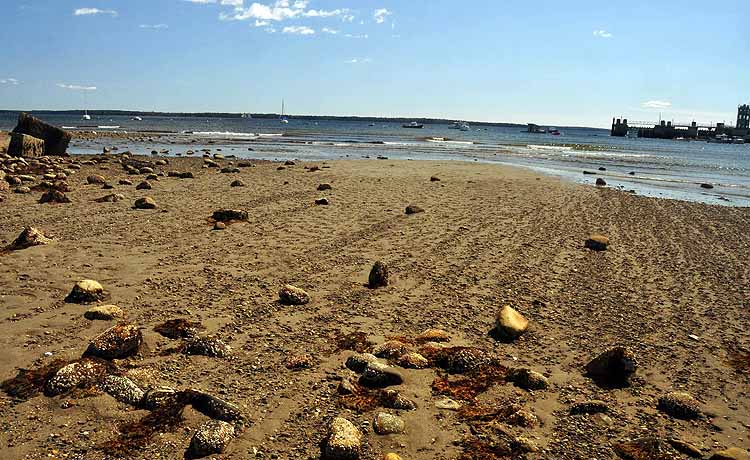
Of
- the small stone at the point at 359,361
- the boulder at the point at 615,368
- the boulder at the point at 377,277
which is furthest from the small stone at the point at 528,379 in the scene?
the boulder at the point at 377,277

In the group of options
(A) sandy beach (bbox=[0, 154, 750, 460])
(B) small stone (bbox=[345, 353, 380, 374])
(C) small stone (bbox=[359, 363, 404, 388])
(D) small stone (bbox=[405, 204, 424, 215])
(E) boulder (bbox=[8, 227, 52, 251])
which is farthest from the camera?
(D) small stone (bbox=[405, 204, 424, 215])

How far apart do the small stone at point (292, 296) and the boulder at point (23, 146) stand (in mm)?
23495

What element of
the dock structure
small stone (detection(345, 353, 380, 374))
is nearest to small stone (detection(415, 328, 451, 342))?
small stone (detection(345, 353, 380, 374))

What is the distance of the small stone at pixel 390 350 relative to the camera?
579cm

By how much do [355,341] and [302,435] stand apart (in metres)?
1.90

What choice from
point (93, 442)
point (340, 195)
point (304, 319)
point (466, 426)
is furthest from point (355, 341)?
point (340, 195)

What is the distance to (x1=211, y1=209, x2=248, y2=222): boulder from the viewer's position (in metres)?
12.3

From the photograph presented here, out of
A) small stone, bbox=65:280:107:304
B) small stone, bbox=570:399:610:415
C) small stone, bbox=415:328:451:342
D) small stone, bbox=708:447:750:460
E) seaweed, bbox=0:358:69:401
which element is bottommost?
small stone, bbox=708:447:750:460

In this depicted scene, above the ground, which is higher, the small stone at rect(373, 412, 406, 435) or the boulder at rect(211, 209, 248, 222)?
the boulder at rect(211, 209, 248, 222)

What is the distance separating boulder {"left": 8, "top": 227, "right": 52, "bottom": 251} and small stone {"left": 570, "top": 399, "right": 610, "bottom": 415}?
28.8 ft

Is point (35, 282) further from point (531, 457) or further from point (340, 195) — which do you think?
point (340, 195)

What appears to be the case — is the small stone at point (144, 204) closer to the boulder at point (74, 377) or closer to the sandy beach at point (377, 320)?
the sandy beach at point (377, 320)

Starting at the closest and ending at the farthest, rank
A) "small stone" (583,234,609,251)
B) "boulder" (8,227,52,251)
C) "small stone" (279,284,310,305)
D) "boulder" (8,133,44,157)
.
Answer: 1. "small stone" (279,284,310,305)
2. "boulder" (8,227,52,251)
3. "small stone" (583,234,609,251)
4. "boulder" (8,133,44,157)

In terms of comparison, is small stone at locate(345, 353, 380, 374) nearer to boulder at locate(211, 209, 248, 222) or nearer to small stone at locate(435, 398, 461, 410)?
small stone at locate(435, 398, 461, 410)
